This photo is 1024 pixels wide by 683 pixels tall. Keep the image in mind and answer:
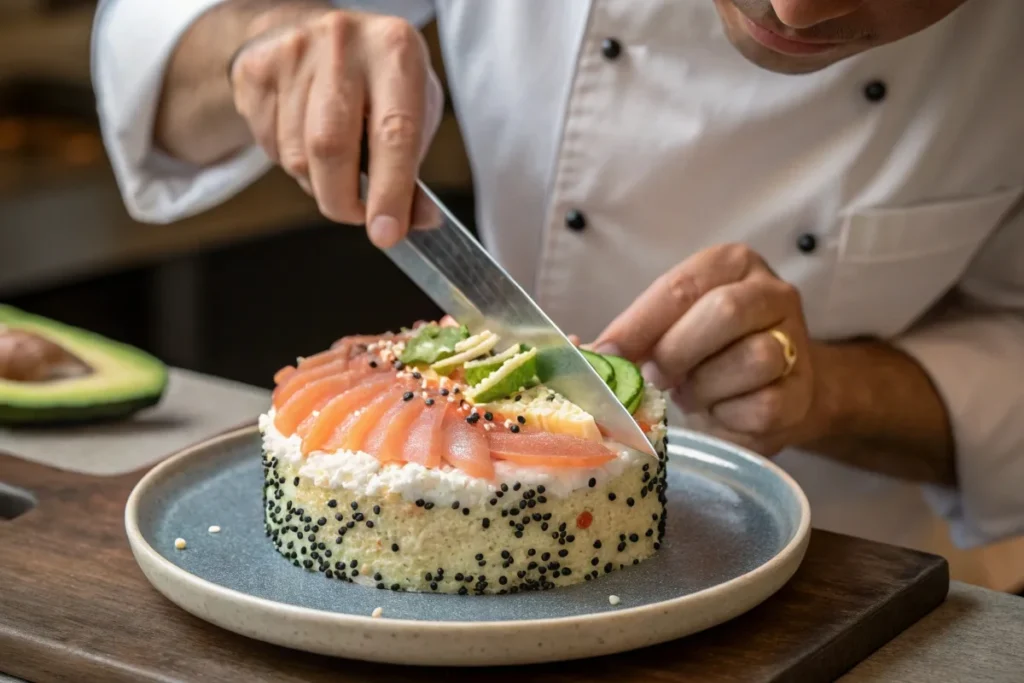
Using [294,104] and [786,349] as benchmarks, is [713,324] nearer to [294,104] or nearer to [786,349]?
[786,349]

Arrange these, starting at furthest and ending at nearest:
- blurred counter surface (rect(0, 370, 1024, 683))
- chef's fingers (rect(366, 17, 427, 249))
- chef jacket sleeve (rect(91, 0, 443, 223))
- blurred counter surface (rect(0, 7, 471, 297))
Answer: blurred counter surface (rect(0, 7, 471, 297))
chef jacket sleeve (rect(91, 0, 443, 223))
chef's fingers (rect(366, 17, 427, 249))
blurred counter surface (rect(0, 370, 1024, 683))

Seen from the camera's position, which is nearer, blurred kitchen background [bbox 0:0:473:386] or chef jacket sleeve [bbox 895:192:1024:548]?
chef jacket sleeve [bbox 895:192:1024:548]

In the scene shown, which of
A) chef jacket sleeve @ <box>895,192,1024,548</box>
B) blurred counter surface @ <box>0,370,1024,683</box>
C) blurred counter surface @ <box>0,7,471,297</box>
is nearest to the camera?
blurred counter surface @ <box>0,370,1024,683</box>

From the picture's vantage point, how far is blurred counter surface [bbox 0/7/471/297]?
2.87 meters

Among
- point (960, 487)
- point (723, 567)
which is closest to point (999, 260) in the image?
point (960, 487)

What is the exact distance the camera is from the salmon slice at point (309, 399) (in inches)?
47.4

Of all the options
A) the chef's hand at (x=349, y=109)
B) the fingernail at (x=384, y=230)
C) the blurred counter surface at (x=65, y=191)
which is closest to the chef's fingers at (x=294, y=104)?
the chef's hand at (x=349, y=109)

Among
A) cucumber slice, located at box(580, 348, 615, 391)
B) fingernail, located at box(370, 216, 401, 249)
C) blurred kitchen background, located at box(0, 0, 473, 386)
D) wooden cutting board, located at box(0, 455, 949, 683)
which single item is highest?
fingernail, located at box(370, 216, 401, 249)

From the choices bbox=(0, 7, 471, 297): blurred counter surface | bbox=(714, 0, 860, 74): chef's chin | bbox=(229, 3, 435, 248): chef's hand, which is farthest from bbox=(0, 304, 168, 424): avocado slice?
bbox=(0, 7, 471, 297): blurred counter surface

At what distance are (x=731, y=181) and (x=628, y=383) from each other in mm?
488

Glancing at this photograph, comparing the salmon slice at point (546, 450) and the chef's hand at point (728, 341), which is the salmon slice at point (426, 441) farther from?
the chef's hand at point (728, 341)

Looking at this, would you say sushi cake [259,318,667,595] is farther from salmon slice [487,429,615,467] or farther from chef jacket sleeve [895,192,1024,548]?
chef jacket sleeve [895,192,1024,548]

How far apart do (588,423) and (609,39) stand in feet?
2.04

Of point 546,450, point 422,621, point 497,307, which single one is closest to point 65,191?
point 497,307
